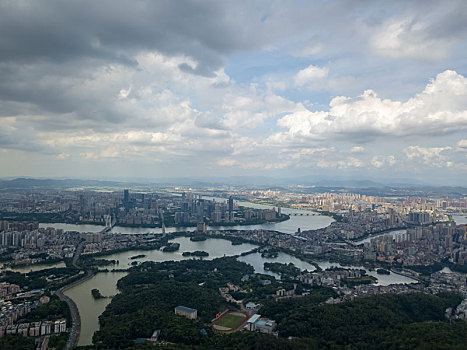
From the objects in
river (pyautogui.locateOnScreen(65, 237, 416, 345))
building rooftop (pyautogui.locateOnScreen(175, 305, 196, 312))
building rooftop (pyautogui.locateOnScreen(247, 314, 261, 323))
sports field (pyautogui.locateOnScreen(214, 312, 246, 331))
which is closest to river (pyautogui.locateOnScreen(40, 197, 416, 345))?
river (pyautogui.locateOnScreen(65, 237, 416, 345))

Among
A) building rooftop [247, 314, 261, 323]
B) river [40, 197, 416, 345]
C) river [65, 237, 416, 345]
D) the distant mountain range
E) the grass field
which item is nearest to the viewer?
building rooftop [247, 314, 261, 323]

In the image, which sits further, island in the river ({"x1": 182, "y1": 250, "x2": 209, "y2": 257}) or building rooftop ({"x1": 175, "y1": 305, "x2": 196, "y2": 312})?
island in the river ({"x1": 182, "y1": 250, "x2": 209, "y2": 257})

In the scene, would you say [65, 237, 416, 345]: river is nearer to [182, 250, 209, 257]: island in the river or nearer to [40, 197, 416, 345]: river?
[40, 197, 416, 345]: river

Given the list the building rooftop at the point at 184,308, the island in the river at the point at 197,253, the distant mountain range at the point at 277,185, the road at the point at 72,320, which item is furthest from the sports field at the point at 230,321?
the distant mountain range at the point at 277,185

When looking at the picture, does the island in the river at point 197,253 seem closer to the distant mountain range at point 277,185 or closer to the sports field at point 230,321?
the sports field at point 230,321

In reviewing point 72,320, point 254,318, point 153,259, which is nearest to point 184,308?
point 254,318

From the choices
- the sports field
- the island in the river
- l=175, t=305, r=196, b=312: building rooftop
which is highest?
l=175, t=305, r=196, b=312: building rooftop

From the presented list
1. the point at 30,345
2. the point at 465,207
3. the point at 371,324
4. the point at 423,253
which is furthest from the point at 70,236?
the point at 465,207

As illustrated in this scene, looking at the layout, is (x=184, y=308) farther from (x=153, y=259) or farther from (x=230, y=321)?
(x=153, y=259)
